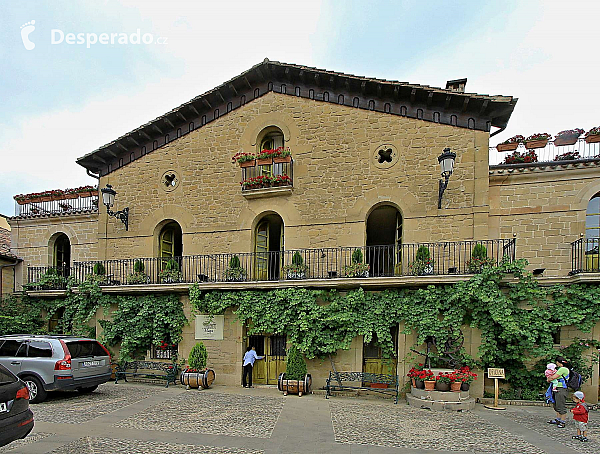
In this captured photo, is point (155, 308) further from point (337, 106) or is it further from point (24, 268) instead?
Answer: point (337, 106)

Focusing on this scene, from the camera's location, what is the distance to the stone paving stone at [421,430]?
704 centimetres

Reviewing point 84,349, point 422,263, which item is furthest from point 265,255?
point 84,349

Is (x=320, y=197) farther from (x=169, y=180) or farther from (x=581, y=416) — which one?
(x=581, y=416)

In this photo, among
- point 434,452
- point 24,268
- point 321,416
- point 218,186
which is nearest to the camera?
Answer: point 434,452

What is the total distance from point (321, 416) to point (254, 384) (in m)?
4.23

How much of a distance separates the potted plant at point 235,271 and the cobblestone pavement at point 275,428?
138 inches

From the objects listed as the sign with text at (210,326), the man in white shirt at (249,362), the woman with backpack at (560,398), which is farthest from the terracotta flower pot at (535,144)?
the sign with text at (210,326)

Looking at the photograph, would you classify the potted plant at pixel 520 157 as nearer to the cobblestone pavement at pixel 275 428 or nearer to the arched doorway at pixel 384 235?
the arched doorway at pixel 384 235

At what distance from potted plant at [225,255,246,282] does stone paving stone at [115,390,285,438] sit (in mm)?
3414

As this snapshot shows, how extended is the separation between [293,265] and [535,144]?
7.79 metres

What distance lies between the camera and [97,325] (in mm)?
14109

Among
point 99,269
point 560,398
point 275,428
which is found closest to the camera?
point 275,428

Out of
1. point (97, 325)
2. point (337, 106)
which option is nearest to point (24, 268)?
point (97, 325)

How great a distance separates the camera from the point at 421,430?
312 inches
